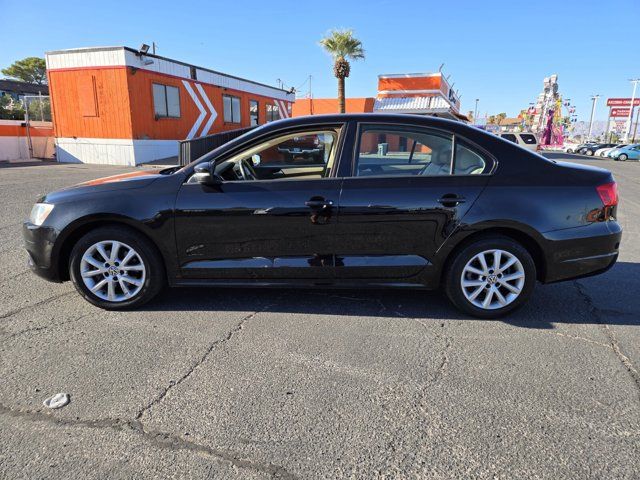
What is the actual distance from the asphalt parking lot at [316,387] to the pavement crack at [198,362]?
1cm

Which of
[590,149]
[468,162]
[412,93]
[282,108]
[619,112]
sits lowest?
[590,149]

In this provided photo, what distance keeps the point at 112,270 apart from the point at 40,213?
2.64ft

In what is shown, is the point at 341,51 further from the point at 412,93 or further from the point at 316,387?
the point at 316,387

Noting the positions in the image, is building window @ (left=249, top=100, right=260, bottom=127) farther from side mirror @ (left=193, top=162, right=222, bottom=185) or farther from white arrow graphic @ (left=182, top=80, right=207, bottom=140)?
side mirror @ (left=193, top=162, right=222, bottom=185)

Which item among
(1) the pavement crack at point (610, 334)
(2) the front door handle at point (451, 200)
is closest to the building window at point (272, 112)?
(1) the pavement crack at point (610, 334)

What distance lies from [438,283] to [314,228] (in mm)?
1179

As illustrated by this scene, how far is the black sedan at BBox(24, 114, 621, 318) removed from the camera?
374 cm

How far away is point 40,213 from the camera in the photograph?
3.96 meters

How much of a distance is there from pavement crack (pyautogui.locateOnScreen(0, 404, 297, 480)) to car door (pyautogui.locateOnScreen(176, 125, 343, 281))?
1.58 meters

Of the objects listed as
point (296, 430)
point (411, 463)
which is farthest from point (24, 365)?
point (411, 463)

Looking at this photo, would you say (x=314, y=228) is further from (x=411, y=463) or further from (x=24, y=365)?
(x=24, y=365)

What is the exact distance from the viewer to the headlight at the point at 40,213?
154 inches

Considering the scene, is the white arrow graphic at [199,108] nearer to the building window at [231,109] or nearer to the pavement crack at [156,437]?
the building window at [231,109]

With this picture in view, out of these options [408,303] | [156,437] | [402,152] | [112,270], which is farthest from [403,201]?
[112,270]
